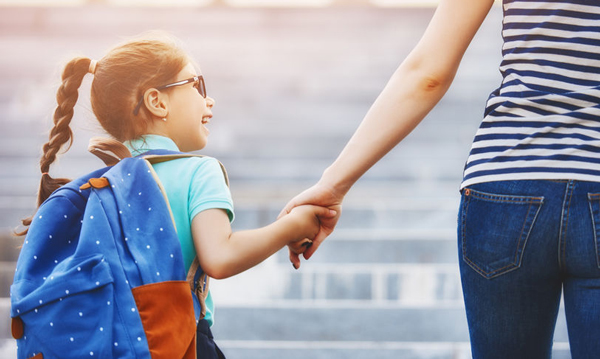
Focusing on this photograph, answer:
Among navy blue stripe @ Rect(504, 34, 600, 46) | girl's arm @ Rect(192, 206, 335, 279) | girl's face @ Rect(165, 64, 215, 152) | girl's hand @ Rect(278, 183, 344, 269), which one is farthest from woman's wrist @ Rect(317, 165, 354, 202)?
navy blue stripe @ Rect(504, 34, 600, 46)

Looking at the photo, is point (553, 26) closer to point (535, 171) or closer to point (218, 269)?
point (535, 171)

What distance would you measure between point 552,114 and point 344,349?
273 cm

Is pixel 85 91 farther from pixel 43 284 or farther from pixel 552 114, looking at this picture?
pixel 552 114

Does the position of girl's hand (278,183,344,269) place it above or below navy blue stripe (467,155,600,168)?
below

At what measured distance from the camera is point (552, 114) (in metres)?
1.03

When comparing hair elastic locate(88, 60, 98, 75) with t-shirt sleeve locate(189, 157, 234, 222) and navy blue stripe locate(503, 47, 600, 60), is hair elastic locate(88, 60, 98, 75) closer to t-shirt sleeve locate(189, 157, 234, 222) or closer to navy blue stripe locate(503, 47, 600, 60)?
t-shirt sleeve locate(189, 157, 234, 222)

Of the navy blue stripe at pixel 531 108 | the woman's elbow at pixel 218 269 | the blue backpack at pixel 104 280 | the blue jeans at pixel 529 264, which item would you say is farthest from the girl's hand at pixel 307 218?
the navy blue stripe at pixel 531 108

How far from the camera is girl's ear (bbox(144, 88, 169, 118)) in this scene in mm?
1469

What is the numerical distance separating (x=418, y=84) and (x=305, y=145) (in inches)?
519

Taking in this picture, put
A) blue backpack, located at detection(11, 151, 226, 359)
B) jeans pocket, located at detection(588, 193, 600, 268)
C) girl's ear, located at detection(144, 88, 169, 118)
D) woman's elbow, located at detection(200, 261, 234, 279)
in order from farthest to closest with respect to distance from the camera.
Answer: girl's ear, located at detection(144, 88, 169, 118) < woman's elbow, located at detection(200, 261, 234, 279) < blue backpack, located at detection(11, 151, 226, 359) < jeans pocket, located at detection(588, 193, 600, 268)

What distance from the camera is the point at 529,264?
1.03 metres

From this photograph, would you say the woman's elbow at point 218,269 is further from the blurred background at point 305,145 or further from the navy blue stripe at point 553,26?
the blurred background at point 305,145

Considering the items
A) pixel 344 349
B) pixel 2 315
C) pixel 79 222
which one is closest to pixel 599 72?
pixel 79 222

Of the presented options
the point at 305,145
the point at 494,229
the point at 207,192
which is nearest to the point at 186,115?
the point at 207,192
